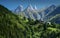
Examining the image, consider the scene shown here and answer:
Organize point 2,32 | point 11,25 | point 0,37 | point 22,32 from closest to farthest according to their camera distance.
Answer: point 0,37, point 2,32, point 22,32, point 11,25

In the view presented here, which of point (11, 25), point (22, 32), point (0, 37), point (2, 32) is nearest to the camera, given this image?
point (0, 37)

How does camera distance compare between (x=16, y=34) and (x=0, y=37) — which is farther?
(x=16, y=34)

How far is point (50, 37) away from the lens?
6964 inches

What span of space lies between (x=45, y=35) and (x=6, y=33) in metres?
40.8

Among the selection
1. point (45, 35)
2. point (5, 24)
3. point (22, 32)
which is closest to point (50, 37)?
point (45, 35)

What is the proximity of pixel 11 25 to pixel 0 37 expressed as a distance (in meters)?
38.7

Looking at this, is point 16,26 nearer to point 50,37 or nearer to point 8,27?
point 8,27

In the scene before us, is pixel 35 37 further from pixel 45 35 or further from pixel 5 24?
pixel 5 24

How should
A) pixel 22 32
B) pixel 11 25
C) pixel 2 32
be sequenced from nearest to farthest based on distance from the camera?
1. pixel 2 32
2. pixel 22 32
3. pixel 11 25

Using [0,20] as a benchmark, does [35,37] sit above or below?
below

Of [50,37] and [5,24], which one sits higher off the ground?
[5,24]

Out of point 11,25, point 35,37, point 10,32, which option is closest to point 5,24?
point 11,25

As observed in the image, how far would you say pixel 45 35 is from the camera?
601ft

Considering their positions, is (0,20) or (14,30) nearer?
(14,30)
